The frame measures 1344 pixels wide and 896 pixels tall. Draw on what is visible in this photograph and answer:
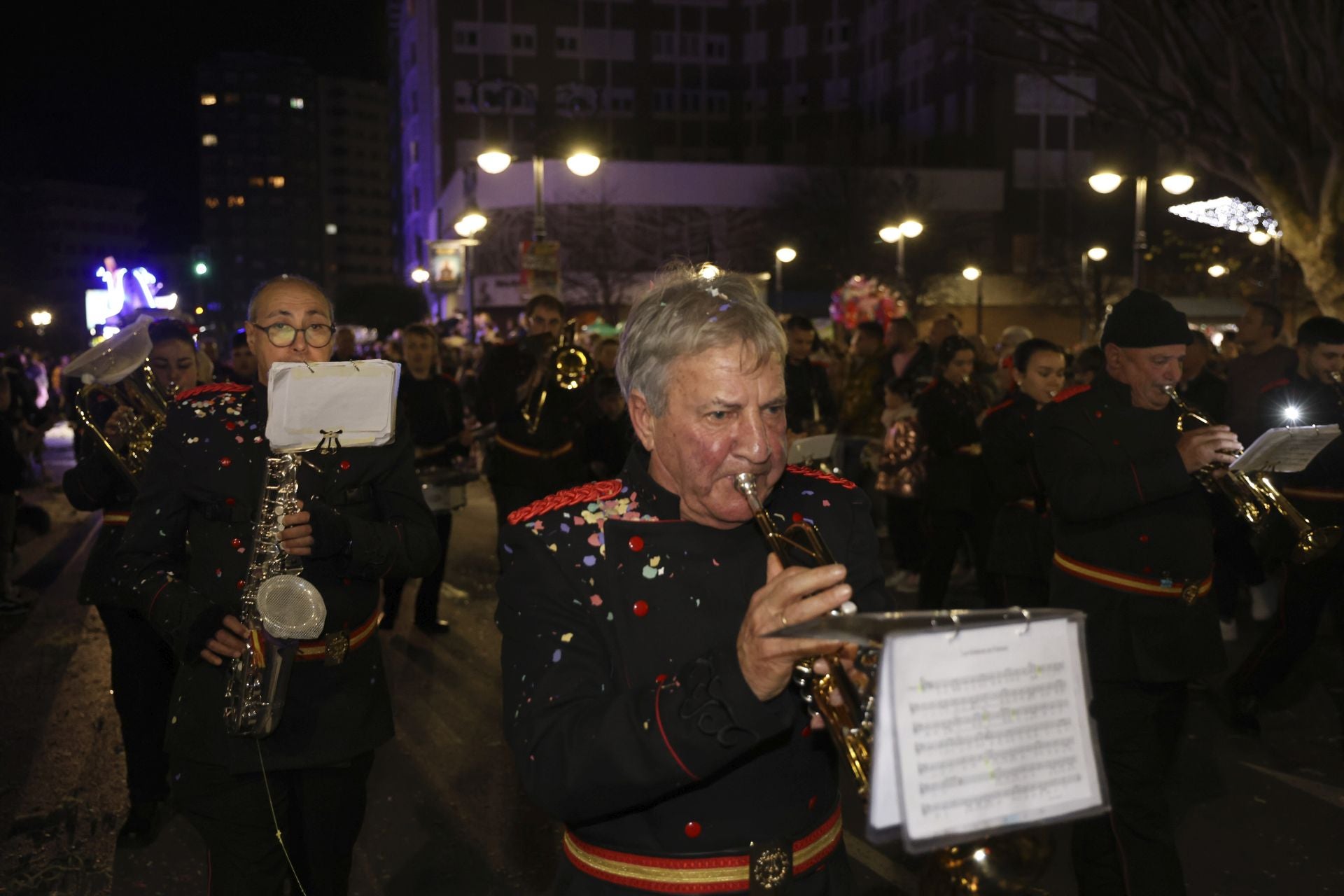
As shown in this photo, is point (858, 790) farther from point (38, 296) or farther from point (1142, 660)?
point (38, 296)

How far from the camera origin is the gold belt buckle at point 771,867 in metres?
2.20

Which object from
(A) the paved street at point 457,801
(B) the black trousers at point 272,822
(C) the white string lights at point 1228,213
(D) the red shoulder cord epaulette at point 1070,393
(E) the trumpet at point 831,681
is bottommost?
(A) the paved street at point 457,801

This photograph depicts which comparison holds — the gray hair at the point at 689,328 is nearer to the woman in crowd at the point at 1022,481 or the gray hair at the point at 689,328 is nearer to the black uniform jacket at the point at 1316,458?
the woman in crowd at the point at 1022,481

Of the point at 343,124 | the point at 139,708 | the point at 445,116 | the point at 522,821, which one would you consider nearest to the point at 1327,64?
the point at 522,821

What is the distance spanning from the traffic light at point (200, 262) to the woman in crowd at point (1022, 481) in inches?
1127

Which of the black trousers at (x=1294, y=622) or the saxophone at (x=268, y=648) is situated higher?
the saxophone at (x=268, y=648)

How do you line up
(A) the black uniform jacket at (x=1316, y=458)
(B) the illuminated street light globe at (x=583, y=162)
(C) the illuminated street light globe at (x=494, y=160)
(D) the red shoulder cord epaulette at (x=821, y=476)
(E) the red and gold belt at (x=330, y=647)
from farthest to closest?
1. (C) the illuminated street light globe at (x=494, y=160)
2. (B) the illuminated street light globe at (x=583, y=162)
3. (A) the black uniform jacket at (x=1316, y=458)
4. (E) the red and gold belt at (x=330, y=647)
5. (D) the red shoulder cord epaulette at (x=821, y=476)

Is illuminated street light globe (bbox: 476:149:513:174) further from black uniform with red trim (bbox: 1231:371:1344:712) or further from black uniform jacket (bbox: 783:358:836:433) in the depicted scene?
black uniform with red trim (bbox: 1231:371:1344:712)

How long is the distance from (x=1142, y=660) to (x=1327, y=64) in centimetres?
1081

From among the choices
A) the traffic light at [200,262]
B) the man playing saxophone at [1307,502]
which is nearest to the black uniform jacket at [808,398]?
the man playing saxophone at [1307,502]

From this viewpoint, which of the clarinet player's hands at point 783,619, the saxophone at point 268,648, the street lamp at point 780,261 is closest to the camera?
the clarinet player's hands at point 783,619

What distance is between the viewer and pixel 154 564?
3.52 metres

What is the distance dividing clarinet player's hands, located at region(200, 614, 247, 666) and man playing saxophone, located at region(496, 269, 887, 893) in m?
1.22

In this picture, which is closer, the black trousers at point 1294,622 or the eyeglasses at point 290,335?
the eyeglasses at point 290,335
